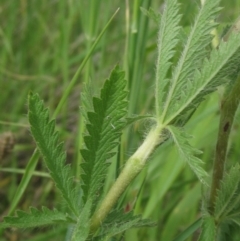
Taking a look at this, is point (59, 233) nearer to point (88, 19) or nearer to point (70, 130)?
point (88, 19)

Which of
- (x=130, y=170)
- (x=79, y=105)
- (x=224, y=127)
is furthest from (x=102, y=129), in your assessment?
(x=79, y=105)

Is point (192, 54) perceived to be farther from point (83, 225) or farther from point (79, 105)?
point (79, 105)

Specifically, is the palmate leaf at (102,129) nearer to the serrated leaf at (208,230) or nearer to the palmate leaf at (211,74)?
the palmate leaf at (211,74)

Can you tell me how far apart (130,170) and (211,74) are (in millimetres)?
149

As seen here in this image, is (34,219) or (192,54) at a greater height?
(192,54)

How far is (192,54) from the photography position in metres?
0.65

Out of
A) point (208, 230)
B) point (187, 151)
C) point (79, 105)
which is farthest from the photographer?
point (79, 105)

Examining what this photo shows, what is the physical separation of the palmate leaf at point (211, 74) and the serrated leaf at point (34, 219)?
18 cm

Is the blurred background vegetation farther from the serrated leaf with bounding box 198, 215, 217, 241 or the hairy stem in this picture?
the serrated leaf with bounding box 198, 215, 217, 241

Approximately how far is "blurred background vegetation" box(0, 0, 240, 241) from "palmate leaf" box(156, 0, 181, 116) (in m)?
0.08

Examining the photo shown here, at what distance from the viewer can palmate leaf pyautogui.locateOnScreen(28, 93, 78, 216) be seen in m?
0.65

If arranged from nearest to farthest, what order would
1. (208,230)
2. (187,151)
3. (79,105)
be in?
(187,151) < (208,230) < (79,105)

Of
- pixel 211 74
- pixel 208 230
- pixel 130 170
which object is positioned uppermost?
pixel 211 74

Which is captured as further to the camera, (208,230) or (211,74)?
(208,230)
